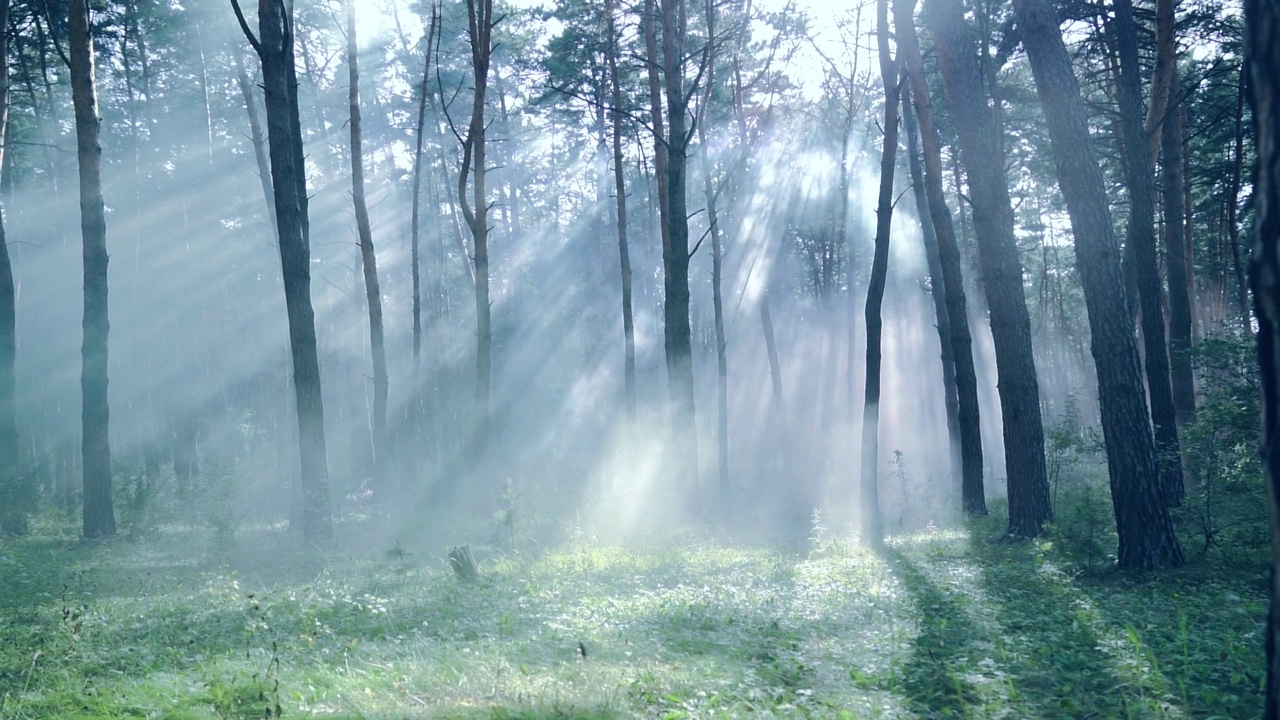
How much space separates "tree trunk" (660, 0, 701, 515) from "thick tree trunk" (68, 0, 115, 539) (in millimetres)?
9625

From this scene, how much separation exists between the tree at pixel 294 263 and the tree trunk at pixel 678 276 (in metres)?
6.15

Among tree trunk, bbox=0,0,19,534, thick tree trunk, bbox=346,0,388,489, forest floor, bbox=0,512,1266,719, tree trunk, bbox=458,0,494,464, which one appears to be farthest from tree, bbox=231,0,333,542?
thick tree trunk, bbox=346,0,388,489

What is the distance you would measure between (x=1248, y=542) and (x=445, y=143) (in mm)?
33746

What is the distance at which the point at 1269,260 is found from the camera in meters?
2.49

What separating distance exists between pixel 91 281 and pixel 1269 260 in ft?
52.9

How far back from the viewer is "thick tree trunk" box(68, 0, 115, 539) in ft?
46.6

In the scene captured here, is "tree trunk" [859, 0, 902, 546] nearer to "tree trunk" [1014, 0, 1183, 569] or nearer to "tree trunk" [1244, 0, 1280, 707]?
"tree trunk" [1014, 0, 1183, 569]

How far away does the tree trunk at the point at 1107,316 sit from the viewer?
27.6 ft

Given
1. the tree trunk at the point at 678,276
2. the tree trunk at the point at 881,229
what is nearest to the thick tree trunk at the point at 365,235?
the tree trunk at the point at 678,276

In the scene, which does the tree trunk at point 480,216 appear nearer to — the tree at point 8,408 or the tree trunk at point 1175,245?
the tree at point 8,408

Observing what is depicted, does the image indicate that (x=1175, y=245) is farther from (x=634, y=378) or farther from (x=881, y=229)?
(x=634, y=378)

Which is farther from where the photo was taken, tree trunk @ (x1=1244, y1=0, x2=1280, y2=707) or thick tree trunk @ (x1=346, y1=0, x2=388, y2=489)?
thick tree trunk @ (x1=346, y1=0, x2=388, y2=489)

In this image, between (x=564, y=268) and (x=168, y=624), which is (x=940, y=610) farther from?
(x=564, y=268)

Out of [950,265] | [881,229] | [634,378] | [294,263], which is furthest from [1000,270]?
[634,378]
